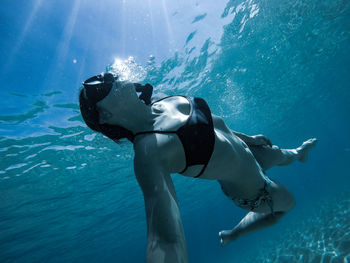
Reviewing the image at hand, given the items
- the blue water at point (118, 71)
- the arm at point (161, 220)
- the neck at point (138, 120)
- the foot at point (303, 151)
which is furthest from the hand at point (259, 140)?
the blue water at point (118, 71)

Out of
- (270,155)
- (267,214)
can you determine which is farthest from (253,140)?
(267,214)

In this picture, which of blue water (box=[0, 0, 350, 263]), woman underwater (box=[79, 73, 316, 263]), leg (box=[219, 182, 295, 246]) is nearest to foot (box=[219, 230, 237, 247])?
leg (box=[219, 182, 295, 246])

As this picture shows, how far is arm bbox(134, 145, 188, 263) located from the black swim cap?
0.89 m

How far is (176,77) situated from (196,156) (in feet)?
39.5

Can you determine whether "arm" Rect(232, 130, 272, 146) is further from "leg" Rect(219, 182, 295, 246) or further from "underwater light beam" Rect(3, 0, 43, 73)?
"underwater light beam" Rect(3, 0, 43, 73)

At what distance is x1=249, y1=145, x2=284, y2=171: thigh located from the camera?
3477 mm

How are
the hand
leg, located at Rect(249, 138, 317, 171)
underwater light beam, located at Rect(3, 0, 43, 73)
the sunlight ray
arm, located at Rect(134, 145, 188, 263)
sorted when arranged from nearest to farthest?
1. arm, located at Rect(134, 145, 188, 263)
2. the hand
3. leg, located at Rect(249, 138, 317, 171)
4. underwater light beam, located at Rect(3, 0, 43, 73)
5. the sunlight ray

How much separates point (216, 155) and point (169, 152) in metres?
0.67

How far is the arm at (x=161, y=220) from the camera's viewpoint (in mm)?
1146

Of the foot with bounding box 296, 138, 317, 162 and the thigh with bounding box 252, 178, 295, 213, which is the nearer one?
the thigh with bounding box 252, 178, 295, 213

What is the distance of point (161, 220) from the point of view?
4.00 feet

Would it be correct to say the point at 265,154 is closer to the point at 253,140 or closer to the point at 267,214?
the point at 253,140

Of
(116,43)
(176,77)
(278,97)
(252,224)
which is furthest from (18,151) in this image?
(278,97)

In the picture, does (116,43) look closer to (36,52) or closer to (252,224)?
(36,52)
